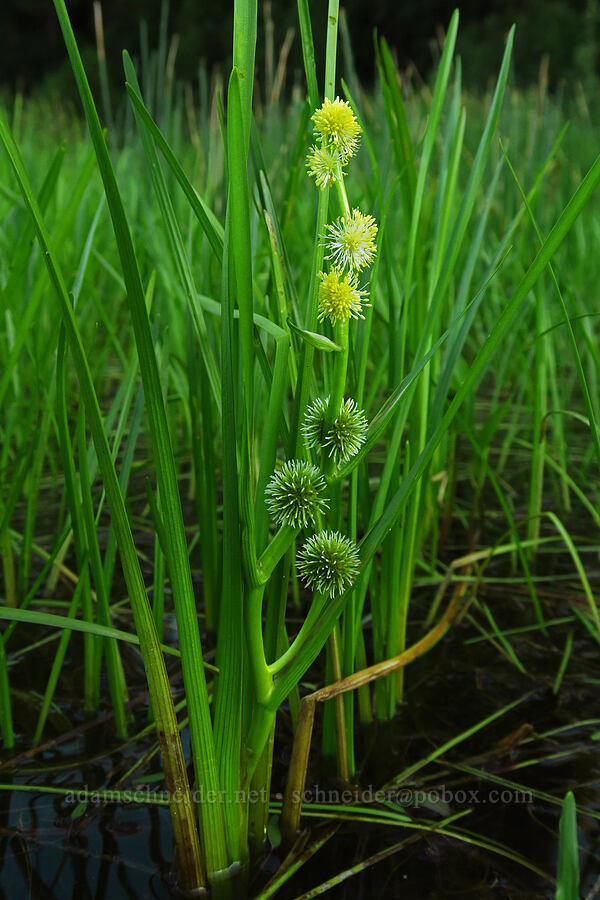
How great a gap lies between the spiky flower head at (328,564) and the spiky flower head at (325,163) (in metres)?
0.26

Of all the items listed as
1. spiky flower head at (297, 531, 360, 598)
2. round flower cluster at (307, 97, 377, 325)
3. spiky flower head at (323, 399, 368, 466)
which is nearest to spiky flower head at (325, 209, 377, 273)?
round flower cluster at (307, 97, 377, 325)

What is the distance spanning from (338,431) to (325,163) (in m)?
0.18

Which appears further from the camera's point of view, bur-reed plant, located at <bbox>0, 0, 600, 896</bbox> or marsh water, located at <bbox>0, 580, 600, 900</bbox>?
marsh water, located at <bbox>0, 580, 600, 900</bbox>

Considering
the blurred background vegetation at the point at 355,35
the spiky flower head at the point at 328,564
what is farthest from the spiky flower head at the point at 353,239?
the blurred background vegetation at the point at 355,35

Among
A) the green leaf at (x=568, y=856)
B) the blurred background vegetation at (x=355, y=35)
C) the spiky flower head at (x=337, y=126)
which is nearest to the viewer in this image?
the green leaf at (x=568, y=856)

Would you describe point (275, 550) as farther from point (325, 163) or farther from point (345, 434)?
point (325, 163)

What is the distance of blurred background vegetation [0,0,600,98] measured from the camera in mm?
9828

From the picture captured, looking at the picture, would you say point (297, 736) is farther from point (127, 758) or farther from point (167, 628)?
point (167, 628)

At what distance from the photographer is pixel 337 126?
0.52 meters

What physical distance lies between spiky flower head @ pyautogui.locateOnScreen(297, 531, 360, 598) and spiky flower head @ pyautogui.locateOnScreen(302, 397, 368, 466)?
0.06 meters

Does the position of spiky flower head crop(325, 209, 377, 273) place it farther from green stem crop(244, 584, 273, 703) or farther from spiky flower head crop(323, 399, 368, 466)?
green stem crop(244, 584, 273, 703)

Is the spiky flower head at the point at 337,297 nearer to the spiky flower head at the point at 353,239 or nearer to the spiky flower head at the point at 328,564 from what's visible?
the spiky flower head at the point at 353,239

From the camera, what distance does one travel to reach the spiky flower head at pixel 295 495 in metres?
0.56

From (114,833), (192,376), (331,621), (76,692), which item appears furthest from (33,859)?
(192,376)
